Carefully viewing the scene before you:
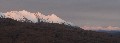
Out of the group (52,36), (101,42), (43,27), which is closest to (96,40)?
(101,42)

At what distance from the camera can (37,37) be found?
245 ft

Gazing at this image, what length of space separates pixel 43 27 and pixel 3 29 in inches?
383

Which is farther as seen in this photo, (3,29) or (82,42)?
(3,29)

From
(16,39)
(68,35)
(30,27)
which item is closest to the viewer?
(16,39)

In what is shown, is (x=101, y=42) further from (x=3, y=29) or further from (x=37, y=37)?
(x=3, y=29)

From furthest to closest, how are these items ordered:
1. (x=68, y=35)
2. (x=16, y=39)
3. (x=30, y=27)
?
(x=30, y=27) → (x=68, y=35) → (x=16, y=39)

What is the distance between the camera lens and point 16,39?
72750 millimetres

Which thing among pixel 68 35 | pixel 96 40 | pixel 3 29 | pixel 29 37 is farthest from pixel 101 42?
pixel 3 29

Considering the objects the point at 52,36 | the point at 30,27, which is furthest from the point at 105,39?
the point at 30,27

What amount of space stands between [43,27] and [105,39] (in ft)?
45.7

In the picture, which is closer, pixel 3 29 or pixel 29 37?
pixel 29 37

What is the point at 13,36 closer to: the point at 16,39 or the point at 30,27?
the point at 16,39

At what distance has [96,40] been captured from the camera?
251 feet

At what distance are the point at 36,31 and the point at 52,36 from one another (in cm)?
532
